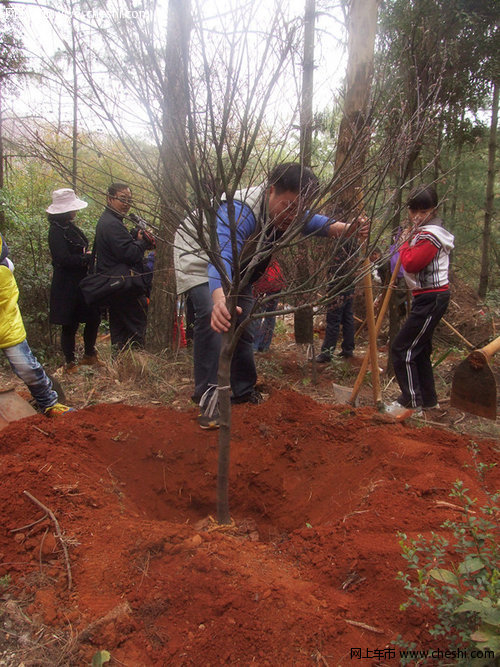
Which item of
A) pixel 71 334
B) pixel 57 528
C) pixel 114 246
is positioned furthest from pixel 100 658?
pixel 71 334

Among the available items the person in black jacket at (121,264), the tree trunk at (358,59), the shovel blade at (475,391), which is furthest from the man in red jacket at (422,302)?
the person in black jacket at (121,264)

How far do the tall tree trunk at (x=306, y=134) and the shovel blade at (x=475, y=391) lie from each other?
4.44 ft

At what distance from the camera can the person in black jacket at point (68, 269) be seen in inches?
185

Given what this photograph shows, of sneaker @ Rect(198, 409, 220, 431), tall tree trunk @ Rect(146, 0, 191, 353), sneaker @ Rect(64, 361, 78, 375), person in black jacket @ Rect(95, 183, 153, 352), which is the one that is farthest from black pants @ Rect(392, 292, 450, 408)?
sneaker @ Rect(64, 361, 78, 375)

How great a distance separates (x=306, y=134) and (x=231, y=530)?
2141 millimetres

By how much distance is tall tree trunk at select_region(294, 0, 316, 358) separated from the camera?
196 cm

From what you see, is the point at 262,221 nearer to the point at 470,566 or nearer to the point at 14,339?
the point at 470,566

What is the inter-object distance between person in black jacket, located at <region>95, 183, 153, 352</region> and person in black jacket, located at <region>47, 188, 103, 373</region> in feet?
0.69

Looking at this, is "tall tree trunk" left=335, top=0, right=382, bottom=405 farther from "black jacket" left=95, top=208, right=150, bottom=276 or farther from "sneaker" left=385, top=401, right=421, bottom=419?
"black jacket" left=95, top=208, right=150, bottom=276

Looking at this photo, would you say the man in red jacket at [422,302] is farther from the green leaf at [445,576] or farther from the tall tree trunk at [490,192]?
the tall tree trunk at [490,192]

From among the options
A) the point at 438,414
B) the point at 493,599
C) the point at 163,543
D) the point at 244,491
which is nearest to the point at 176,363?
the point at 244,491

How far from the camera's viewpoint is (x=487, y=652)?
4.29 ft

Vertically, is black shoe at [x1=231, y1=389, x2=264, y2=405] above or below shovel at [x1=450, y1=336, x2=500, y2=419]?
below

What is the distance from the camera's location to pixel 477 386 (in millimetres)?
3762
